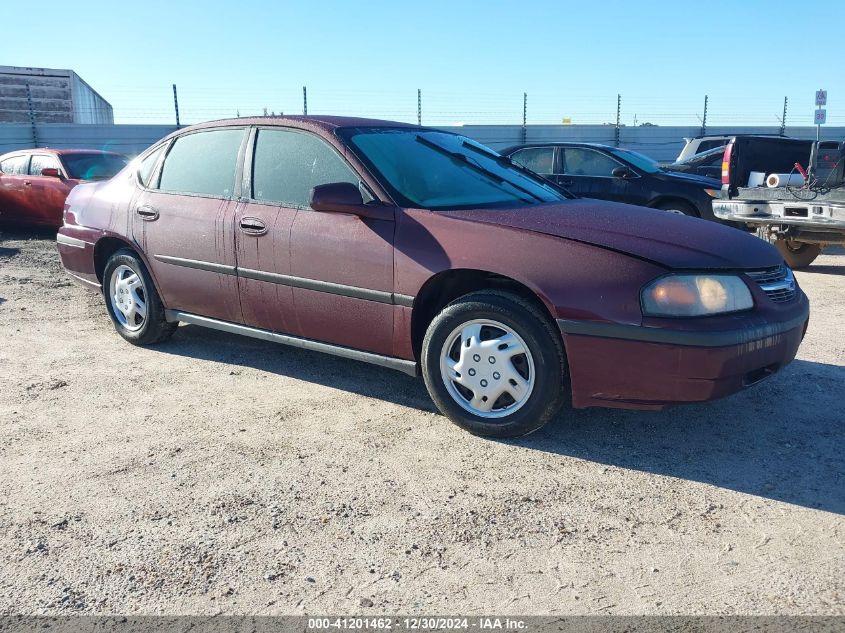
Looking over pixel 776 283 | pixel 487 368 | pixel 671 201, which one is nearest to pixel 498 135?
pixel 671 201

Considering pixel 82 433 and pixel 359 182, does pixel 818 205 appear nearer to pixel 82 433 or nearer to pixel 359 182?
pixel 359 182

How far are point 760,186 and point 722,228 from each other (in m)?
4.58

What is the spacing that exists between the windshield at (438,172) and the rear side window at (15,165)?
28.3ft

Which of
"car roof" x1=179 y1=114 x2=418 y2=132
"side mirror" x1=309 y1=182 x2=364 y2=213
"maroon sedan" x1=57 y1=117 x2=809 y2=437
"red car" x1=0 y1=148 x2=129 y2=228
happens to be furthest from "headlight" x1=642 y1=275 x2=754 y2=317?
"red car" x1=0 y1=148 x2=129 y2=228

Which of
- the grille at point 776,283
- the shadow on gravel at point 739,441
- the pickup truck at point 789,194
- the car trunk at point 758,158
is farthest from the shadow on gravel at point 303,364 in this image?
the car trunk at point 758,158

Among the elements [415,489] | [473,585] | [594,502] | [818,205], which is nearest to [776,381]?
[594,502]

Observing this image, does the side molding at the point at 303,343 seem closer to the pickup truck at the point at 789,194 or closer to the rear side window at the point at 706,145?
the pickup truck at the point at 789,194

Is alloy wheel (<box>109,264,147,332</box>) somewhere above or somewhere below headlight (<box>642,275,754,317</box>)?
below

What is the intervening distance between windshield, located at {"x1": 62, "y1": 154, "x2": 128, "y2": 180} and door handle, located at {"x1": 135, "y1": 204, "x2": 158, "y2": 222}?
20.4ft

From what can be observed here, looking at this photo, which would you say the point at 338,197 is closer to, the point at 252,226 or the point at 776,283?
the point at 252,226

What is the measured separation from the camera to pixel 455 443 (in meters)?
3.51

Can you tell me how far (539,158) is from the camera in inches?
403

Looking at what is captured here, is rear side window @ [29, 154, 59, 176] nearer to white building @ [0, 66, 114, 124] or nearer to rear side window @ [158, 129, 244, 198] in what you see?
rear side window @ [158, 129, 244, 198]

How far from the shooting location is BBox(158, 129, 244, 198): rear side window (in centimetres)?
452
